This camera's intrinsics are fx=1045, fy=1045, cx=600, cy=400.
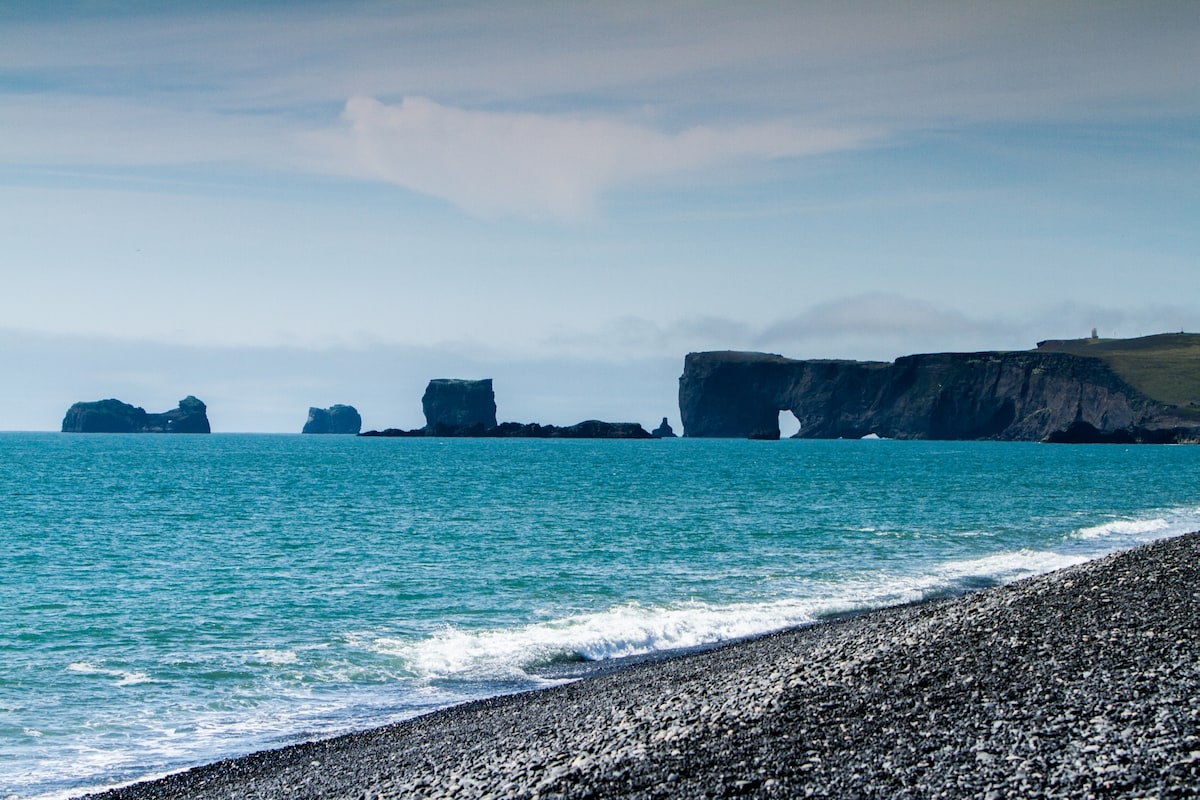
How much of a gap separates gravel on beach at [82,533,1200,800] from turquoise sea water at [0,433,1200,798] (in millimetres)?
2957

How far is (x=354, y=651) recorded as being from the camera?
Result: 80.3 feet

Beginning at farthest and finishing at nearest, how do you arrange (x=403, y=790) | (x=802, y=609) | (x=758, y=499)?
(x=758, y=499), (x=802, y=609), (x=403, y=790)

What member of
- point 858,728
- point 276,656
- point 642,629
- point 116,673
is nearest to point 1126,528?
point 642,629

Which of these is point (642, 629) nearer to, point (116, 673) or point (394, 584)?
point (394, 584)

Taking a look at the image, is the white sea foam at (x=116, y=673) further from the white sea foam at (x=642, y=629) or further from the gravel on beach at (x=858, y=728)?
the gravel on beach at (x=858, y=728)

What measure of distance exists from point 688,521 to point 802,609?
25728mm

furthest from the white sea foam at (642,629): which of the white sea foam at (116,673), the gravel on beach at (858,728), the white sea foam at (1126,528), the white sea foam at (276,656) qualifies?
the white sea foam at (1126,528)

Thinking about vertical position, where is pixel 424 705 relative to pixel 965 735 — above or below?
below

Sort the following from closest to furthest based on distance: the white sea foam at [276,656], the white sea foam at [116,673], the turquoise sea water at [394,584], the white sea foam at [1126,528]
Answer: the turquoise sea water at [394,584] → the white sea foam at [116,673] → the white sea foam at [276,656] → the white sea foam at [1126,528]

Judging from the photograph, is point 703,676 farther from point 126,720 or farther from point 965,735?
point 126,720

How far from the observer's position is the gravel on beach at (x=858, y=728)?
11.3 meters

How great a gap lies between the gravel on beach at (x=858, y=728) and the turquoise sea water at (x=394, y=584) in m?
2.96

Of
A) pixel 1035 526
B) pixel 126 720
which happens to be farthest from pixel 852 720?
pixel 1035 526

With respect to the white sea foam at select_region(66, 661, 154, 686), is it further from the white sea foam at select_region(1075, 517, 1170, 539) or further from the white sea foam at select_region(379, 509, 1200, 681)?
the white sea foam at select_region(1075, 517, 1170, 539)
